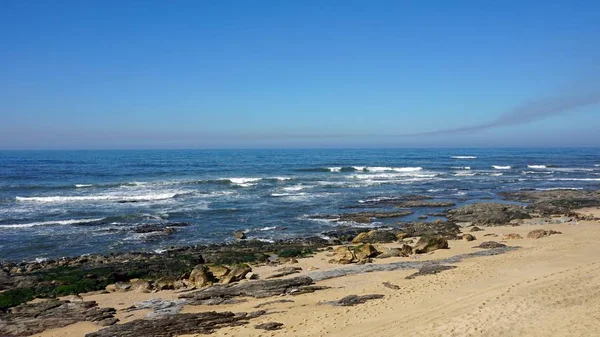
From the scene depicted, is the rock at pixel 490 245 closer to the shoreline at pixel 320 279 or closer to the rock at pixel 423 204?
the shoreline at pixel 320 279

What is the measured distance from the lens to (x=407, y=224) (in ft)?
76.8

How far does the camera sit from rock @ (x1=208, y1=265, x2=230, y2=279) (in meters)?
13.7

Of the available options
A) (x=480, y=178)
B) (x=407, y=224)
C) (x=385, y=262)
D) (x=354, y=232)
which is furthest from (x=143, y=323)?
(x=480, y=178)

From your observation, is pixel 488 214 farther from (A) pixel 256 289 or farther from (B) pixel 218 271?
(A) pixel 256 289

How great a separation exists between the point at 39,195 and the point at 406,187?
29.9m

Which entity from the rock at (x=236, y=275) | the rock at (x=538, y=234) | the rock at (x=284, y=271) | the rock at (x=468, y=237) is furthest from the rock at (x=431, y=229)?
the rock at (x=236, y=275)

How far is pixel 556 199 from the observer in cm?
2894

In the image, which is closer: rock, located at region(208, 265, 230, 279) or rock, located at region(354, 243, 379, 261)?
rock, located at region(208, 265, 230, 279)

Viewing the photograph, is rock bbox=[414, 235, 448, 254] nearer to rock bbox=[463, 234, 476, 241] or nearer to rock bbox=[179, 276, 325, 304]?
rock bbox=[463, 234, 476, 241]

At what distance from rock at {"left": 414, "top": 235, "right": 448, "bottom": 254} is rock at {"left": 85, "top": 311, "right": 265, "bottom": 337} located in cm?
842

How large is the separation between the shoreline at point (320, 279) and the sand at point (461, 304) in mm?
46

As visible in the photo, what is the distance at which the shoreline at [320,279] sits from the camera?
31.3 feet

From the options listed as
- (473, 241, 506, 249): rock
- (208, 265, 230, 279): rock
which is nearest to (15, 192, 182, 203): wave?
(208, 265, 230, 279): rock

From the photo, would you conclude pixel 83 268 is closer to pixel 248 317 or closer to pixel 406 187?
pixel 248 317
